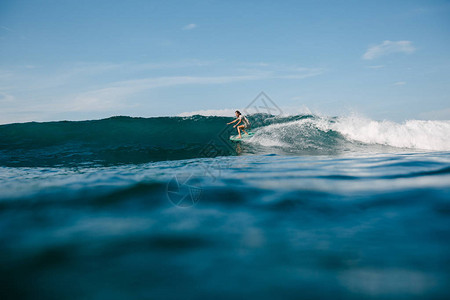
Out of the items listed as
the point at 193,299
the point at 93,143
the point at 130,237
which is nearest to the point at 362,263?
the point at 193,299

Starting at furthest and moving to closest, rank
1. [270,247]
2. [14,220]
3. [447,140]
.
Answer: [447,140] < [14,220] < [270,247]

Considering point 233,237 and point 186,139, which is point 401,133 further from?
point 233,237

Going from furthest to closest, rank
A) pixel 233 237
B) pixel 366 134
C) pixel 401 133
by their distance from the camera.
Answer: pixel 366 134 → pixel 401 133 → pixel 233 237

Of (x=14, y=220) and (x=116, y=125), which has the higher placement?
(x=116, y=125)

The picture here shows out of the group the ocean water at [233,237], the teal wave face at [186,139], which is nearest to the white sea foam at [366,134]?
the teal wave face at [186,139]

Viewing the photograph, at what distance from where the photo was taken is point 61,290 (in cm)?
135

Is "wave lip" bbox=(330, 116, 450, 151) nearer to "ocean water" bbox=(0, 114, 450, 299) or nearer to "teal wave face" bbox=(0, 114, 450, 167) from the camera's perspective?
"teal wave face" bbox=(0, 114, 450, 167)

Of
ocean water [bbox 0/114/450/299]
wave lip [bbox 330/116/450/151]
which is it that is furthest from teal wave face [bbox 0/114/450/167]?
ocean water [bbox 0/114/450/299]

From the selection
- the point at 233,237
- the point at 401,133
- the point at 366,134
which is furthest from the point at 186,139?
the point at 233,237

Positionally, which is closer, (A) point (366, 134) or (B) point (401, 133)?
(B) point (401, 133)

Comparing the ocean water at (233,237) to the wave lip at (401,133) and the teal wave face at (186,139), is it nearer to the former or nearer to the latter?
the teal wave face at (186,139)

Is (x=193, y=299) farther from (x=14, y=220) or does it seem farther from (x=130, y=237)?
(x=14, y=220)

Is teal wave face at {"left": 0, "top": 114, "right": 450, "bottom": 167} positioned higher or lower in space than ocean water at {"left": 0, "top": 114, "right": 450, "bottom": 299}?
higher

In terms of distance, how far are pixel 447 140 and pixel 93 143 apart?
58.5ft
